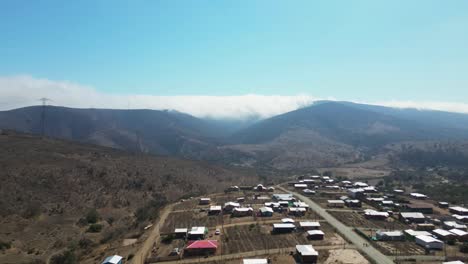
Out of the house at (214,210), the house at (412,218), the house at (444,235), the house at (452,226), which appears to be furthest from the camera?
the house at (214,210)

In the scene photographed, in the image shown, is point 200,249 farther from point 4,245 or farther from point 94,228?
point 4,245

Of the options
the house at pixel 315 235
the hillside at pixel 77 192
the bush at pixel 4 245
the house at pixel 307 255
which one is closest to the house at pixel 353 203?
the house at pixel 315 235

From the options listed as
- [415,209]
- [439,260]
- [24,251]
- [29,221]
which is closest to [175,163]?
[29,221]

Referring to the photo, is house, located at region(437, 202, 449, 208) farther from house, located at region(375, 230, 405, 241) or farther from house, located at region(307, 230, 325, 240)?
house, located at region(307, 230, 325, 240)

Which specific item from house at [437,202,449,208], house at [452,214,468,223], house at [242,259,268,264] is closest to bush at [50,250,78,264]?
house at [242,259,268,264]

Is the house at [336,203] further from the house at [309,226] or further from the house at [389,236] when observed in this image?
the house at [389,236]

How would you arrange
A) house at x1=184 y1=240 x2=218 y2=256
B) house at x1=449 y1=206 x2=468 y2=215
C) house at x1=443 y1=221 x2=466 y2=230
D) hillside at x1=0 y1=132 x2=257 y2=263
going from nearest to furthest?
house at x1=184 y1=240 x2=218 y2=256 < hillside at x1=0 y1=132 x2=257 y2=263 < house at x1=443 y1=221 x2=466 y2=230 < house at x1=449 y1=206 x2=468 y2=215

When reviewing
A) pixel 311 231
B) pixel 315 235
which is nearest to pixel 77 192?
pixel 311 231
